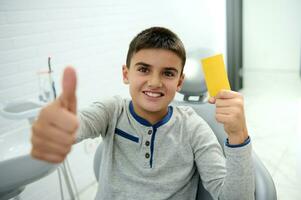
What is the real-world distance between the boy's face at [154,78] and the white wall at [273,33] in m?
3.94

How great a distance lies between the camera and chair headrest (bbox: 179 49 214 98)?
1.45 meters

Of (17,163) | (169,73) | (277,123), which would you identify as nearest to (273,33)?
(277,123)

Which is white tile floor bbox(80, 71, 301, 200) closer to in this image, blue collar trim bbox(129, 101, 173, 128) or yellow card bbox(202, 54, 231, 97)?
blue collar trim bbox(129, 101, 173, 128)

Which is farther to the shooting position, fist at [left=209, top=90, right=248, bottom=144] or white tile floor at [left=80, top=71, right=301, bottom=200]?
white tile floor at [left=80, top=71, right=301, bottom=200]

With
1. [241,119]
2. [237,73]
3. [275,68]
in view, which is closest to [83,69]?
[241,119]

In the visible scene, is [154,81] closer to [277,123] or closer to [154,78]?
[154,78]

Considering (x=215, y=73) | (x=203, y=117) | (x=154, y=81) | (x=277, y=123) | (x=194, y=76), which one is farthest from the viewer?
(x=277, y=123)

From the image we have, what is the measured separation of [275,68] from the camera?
4762 millimetres

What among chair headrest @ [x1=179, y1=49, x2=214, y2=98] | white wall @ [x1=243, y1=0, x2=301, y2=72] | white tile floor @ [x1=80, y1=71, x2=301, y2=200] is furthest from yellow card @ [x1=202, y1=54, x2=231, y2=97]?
white wall @ [x1=243, y1=0, x2=301, y2=72]

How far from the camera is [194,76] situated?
1458mm

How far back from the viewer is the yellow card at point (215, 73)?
80 cm

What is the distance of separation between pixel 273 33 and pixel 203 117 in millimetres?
3758

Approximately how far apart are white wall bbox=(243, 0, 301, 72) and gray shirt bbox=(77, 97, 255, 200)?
394 centimetres

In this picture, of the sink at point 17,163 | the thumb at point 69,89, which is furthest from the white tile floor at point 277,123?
the thumb at point 69,89
